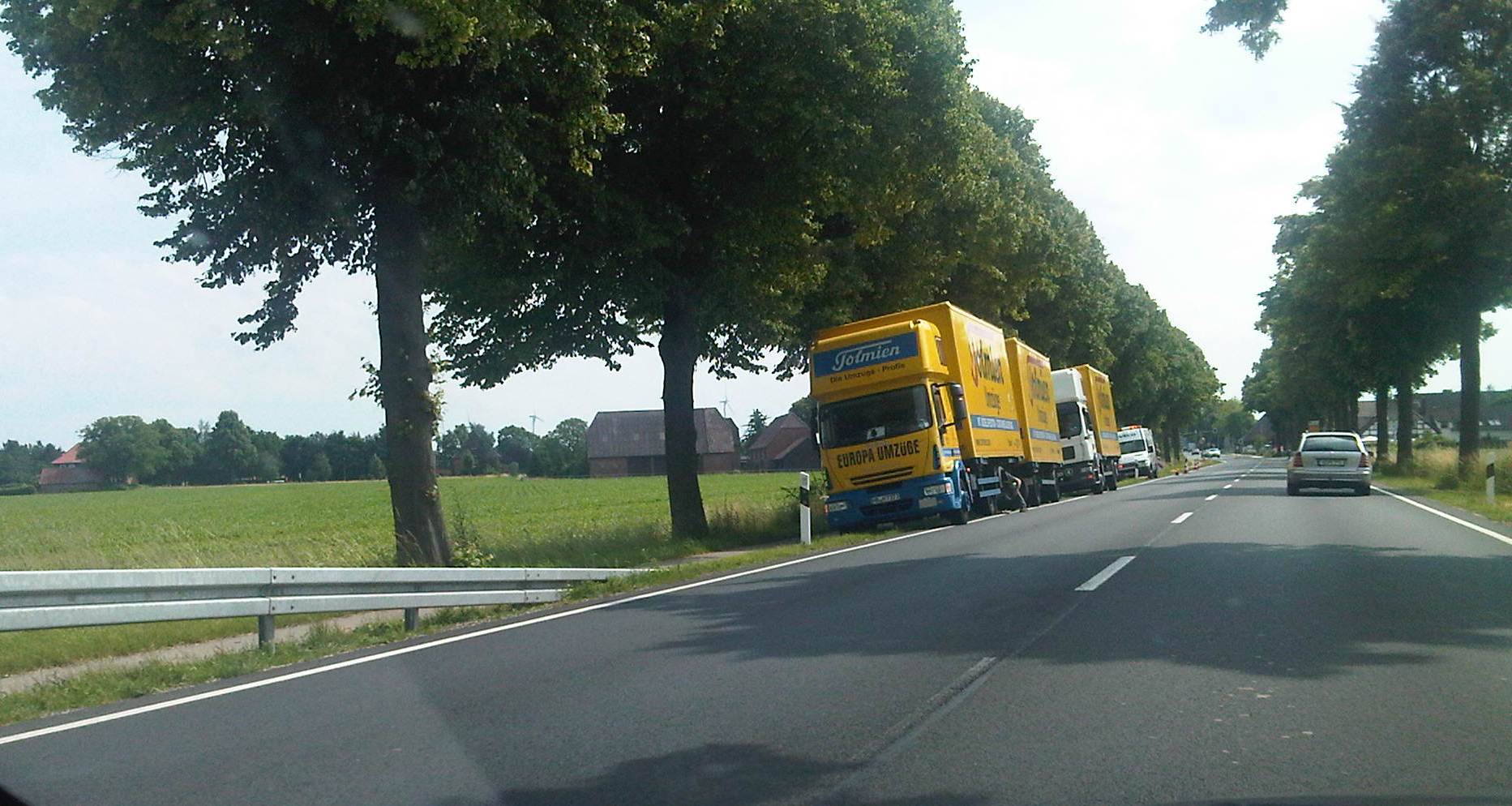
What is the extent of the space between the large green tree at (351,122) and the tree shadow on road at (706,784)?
8.47m

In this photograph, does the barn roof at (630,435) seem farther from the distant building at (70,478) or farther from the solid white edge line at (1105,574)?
the solid white edge line at (1105,574)

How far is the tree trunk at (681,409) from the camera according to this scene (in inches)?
875

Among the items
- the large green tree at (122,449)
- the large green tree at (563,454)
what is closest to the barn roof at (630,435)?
the large green tree at (563,454)

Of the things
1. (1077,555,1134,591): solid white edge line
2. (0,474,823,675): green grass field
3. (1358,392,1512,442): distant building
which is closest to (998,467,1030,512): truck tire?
(0,474,823,675): green grass field

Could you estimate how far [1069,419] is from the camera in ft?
125

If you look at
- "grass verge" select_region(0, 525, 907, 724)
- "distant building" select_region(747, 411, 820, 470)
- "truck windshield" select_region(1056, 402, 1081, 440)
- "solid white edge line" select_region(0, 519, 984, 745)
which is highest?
"distant building" select_region(747, 411, 820, 470)

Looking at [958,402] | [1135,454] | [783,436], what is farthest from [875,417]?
[783,436]

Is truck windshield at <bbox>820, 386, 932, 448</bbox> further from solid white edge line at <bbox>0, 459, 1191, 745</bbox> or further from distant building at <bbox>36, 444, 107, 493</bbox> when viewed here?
distant building at <bbox>36, 444, 107, 493</bbox>

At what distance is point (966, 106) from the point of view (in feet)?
80.6

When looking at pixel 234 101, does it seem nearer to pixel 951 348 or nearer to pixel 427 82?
pixel 427 82

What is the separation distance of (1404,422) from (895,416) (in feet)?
106

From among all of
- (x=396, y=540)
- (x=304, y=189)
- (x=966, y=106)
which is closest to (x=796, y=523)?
(x=966, y=106)

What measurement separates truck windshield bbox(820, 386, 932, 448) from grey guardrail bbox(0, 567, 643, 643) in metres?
10.6

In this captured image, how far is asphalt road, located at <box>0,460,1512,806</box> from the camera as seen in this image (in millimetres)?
5297
